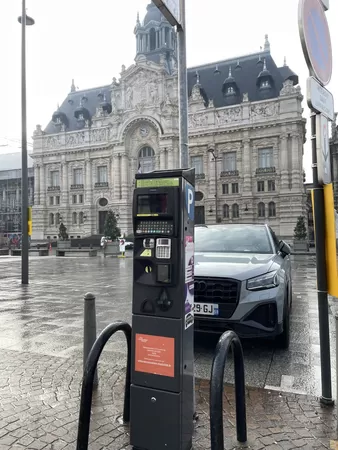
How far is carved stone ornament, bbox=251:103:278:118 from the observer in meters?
52.9

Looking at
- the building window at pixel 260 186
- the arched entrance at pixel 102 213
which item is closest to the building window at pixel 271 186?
the building window at pixel 260 186

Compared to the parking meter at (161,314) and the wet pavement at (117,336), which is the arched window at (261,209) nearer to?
the wet pavement at (117,336)

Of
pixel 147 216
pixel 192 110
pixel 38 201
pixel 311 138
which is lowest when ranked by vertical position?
pixel 147 216

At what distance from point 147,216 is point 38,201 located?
6979 centimetres

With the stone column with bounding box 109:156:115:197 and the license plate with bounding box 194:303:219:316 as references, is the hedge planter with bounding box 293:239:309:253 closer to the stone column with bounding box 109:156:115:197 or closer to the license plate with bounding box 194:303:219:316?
the license plate with bounding box 194:303:219:316

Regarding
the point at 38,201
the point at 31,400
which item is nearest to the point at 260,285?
the point at 31,400

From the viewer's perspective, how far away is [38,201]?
67750 millimetres

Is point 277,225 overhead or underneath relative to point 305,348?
overhead

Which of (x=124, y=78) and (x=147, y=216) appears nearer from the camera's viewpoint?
(x=147, y=216)

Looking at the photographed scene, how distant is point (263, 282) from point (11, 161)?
84.6m

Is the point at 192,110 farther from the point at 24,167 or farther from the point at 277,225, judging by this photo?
the point at 24,167

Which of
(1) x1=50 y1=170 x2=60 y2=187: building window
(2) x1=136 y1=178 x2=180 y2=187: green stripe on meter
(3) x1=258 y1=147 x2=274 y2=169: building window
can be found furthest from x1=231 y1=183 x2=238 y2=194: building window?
(2) x1=136 y1=178 x2=180 y2=187: green stripe on meter

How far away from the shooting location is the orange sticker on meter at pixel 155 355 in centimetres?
260

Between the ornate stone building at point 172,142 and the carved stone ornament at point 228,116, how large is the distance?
6.2 inches
